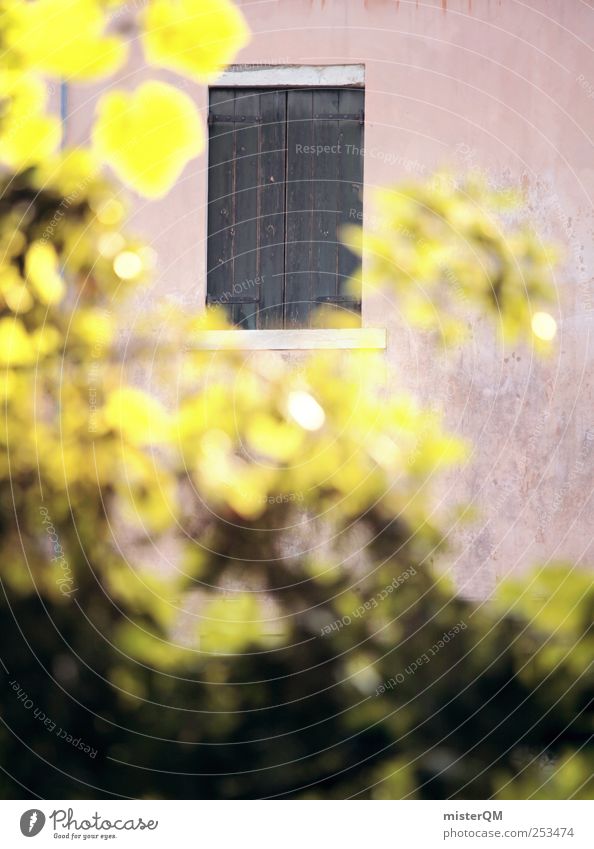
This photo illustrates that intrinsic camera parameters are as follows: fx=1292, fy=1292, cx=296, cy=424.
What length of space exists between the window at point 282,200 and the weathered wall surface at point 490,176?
0.30ft

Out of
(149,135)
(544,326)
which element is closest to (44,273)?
(149,135)

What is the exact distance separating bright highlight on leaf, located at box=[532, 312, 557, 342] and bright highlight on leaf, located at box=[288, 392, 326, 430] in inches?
39.8

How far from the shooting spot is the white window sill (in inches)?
224

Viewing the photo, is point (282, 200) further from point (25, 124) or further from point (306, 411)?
point (25, 124)

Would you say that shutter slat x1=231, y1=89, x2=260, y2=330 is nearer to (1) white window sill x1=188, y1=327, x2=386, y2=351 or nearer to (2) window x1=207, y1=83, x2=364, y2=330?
(2) window x1=207, y1=83, x2=364, y2=330

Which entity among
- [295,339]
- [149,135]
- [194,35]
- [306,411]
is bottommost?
[306,411]

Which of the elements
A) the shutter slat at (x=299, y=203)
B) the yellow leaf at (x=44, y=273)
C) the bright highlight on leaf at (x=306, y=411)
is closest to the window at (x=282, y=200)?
the shutter slat at (x=299, y=203)

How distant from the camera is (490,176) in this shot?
5762 mm

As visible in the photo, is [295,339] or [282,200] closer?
[295,339]

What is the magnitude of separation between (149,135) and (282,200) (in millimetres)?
690

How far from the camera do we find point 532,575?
5609mm

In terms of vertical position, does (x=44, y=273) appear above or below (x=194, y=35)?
below

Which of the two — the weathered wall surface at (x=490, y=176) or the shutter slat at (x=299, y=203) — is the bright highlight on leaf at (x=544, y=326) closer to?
the weathered wall surface at (x=490, y=176)
